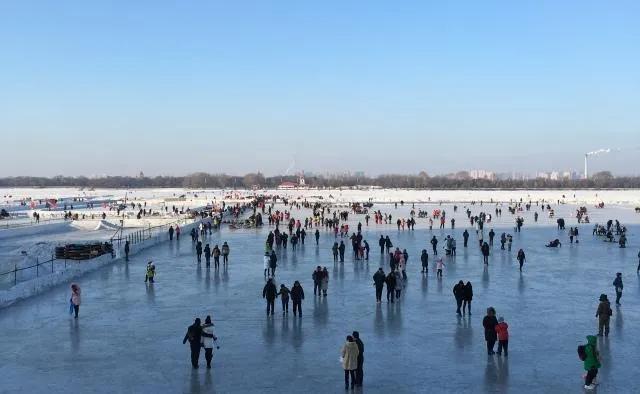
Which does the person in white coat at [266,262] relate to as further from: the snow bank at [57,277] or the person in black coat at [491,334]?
the person in black coat at [491,334]

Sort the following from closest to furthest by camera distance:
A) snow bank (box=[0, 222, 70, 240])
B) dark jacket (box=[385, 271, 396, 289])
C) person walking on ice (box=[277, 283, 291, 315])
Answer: person walking on ice (box=[277, 283, 291, 315]), dark jacket (box=[385, 271, 396, 289]), snow bank (box=[0, 222, 70, 240])

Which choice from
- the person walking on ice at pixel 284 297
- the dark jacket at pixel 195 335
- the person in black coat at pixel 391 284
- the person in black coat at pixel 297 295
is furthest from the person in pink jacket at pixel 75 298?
the person in black coat at pixel 391 284

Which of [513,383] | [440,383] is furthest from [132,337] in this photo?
[513,383]

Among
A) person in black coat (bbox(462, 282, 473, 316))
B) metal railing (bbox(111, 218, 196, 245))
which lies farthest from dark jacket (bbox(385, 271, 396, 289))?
metal railing (bbox(111, 218, 196, 245))

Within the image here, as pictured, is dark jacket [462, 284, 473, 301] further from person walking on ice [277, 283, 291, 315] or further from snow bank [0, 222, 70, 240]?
snow bank [0, 222, 70, 240]

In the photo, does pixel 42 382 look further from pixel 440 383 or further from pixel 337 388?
pixel 440 383

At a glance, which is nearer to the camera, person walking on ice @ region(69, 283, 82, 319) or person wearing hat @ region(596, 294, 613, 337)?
person wearing hat @ region(596, 294, 613, 337)
